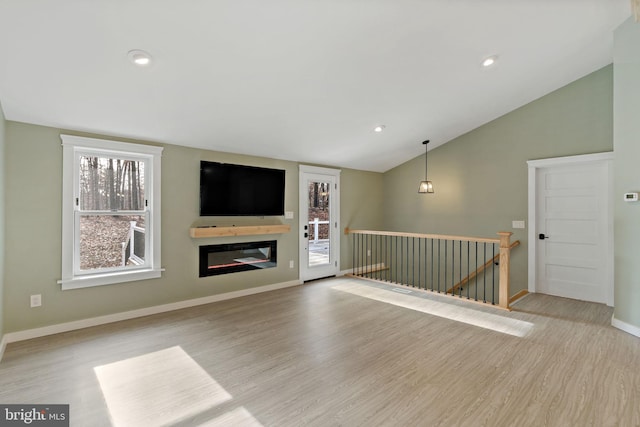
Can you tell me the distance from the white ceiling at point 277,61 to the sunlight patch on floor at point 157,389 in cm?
248

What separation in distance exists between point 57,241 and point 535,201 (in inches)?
251

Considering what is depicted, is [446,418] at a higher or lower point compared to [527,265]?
lower

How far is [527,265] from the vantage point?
488cm

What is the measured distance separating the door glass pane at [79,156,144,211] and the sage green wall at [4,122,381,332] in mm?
244

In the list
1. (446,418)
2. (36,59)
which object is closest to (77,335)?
(36,59)

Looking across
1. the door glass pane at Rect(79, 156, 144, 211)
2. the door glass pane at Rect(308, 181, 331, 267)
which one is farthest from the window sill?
the door glass pane at Rect(308, 181, 331, 267)

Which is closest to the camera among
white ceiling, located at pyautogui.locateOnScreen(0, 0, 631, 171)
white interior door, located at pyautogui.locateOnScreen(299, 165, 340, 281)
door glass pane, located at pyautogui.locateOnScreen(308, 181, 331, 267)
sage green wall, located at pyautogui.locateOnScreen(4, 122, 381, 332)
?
white ceiling, located at pyautogui.locateOnScreen(0, 0, 631, 171)

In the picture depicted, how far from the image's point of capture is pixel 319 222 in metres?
5.77

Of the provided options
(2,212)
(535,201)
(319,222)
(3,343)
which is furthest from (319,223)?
(3,343)

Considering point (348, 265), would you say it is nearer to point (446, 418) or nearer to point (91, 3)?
point (446, 418)

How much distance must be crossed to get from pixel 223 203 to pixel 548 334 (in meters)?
4.21

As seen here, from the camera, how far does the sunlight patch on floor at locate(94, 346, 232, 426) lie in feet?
6.44

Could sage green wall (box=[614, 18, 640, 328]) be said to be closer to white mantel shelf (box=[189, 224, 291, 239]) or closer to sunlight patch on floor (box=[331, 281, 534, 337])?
sunlight patch on floor (box=[331, 281, 534, 337])

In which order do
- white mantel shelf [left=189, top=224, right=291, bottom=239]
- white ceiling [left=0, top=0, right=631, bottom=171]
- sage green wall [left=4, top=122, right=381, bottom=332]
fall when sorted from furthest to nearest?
white mantel shelf [left=189, top=224, right=291, bottom=239], sage green wall [left=4, top=122, right=381, bottom=332], white ceiling [left=0, top=0, right=631, bottom=171]
